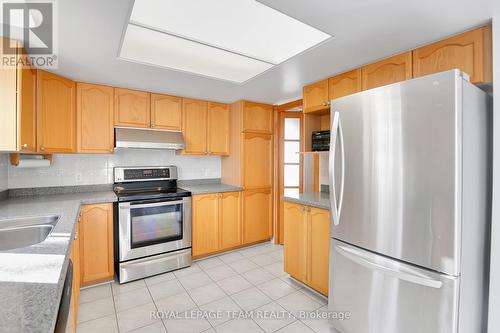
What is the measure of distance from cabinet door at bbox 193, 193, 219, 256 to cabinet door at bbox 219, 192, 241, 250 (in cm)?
8

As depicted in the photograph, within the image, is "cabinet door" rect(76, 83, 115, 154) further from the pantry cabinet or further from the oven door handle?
the pantry cabinet

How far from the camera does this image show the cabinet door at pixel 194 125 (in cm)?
324

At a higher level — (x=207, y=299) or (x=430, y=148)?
(x=430, y=148)

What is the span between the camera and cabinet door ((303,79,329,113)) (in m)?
2.48

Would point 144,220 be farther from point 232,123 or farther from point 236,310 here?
point 232,123

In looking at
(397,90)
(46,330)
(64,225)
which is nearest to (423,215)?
(397,90)

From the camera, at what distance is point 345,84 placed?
2.28 m

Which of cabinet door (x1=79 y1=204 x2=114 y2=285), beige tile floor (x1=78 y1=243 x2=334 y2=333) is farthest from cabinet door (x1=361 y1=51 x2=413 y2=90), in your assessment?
cabinet door (x1=79 y1=204 x2=114 y2=285)

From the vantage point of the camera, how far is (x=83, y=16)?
1423 mm

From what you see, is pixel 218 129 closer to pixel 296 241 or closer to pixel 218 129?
pixel 218 129

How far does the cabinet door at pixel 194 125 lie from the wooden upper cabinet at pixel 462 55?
2493 millimetres

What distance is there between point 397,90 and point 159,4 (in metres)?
1.50

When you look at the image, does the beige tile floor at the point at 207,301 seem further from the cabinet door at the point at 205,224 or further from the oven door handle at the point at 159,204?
the oven door handle at the point at 159,204

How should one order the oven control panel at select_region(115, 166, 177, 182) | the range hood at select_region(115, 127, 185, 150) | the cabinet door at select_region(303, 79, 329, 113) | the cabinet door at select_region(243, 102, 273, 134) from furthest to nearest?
the cabinet door at select_region(243, 102, 273, 134)
the oven control panel at select_region(115, 166, 177, 182)
the range hood at select_region(115, 127, 185, 150)
the cabinet door at select_region(303, 79, 329, 113)
